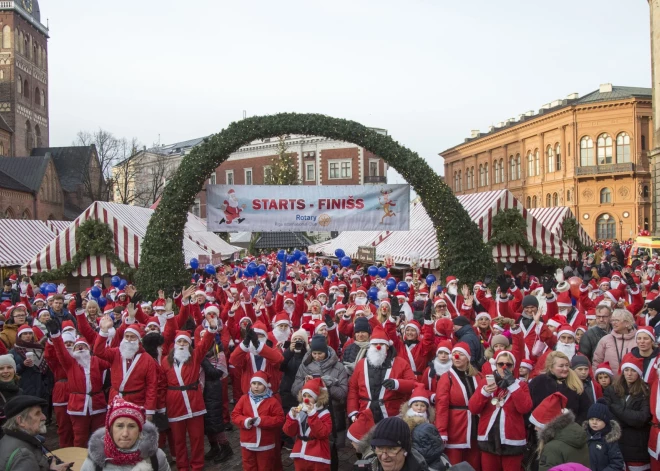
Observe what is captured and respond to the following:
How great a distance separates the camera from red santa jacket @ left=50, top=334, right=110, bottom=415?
6.58 m

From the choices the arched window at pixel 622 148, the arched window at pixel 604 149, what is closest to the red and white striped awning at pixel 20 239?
the arched window at pixel 604 149

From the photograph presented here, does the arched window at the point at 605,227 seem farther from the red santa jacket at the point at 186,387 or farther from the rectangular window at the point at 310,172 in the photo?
the red santa jacket at the point at 186,387

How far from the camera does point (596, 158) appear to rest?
160 ft

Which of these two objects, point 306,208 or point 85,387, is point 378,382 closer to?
point 85,387

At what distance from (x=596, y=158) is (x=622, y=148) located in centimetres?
210

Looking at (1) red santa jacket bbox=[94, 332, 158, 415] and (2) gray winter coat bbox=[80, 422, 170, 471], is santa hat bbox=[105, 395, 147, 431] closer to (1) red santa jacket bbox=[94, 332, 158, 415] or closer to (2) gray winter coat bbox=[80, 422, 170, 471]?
(2) gray winter coat bbox=[80, 422, 170, 471]

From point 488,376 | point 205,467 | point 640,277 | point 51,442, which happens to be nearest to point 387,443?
point 488,376

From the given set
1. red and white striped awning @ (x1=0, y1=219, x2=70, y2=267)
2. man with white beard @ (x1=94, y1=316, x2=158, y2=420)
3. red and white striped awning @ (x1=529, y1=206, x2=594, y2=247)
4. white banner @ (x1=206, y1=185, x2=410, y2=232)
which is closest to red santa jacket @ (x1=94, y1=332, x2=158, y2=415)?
man with white beard @ (x1=94, y1=316, x2=158, y2=420)

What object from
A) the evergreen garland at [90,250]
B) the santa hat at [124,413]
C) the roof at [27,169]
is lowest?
the santa hat at [124,413]

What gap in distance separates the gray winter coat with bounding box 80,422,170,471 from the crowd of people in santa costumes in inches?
8.6

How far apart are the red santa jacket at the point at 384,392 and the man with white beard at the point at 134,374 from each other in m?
2.14

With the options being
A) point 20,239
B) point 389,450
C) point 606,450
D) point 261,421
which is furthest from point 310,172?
point 389,450

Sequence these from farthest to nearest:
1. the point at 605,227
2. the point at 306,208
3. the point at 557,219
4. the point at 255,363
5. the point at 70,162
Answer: the point at 70,162 < the point at 605,227 < the point at 557,219 < the point at 306,208 < the point at 255,363

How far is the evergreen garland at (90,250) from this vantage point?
48.5ft
